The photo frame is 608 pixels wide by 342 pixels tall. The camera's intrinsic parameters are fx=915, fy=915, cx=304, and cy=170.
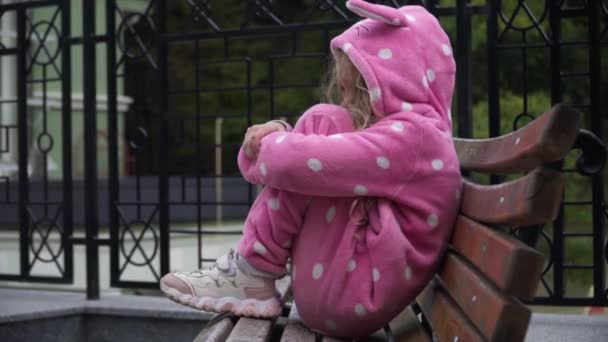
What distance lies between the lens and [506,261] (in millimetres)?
1369

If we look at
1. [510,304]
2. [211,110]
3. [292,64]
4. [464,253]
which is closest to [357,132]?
[464,253]

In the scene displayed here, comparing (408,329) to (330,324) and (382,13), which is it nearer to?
(330,324)

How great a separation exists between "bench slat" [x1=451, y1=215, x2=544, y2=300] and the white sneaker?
709 millimetres

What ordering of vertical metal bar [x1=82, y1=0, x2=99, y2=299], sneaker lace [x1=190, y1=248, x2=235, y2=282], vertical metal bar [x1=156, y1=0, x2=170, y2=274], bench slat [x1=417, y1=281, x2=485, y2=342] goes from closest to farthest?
1. bench slat [x1=417, y1=281, x2=485, y2=342]
2. sneaker lace [x1=190, y1=248, x2=235, y2=282]
3. vertical metal bar [x1=156, y1=0, x2=170, y2=274]
4. vertical metal bar [x1=82, y1=0, x2=99, y2=299]

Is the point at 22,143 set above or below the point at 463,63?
below

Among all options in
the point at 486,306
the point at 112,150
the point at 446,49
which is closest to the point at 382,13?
the point at 446,49

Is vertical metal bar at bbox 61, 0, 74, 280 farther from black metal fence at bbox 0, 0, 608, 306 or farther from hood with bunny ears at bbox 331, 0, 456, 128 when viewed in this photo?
hood with bunny ears at bbox 331, 0, 456, 128

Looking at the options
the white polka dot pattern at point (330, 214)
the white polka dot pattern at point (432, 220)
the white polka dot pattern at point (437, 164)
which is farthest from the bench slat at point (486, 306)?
the white polka dot pattern at point (330, 214)

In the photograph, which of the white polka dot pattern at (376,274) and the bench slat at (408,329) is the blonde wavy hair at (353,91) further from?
the bench slat at (408,329)

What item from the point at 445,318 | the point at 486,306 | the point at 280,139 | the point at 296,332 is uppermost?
the point at 280,139

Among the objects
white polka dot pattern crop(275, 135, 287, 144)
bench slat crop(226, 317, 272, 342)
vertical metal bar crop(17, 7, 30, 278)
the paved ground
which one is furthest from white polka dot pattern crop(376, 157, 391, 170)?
vertical metal bar crop(17, 7, 30, 278)

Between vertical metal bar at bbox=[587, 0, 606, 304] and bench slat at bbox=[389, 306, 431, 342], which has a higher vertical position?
vertical metal bar at bbox=[587, 0, 606, 304]

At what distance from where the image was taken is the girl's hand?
2125 millimetres

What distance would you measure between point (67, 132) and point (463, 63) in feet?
6.81
